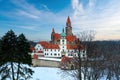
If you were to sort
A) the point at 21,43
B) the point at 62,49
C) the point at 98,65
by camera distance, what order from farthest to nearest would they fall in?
the point at 62,49, the point at 21,43, the point at 98,65

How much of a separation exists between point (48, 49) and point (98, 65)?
62.9 metres

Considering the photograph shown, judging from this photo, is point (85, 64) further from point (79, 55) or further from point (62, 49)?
point (62, 49)

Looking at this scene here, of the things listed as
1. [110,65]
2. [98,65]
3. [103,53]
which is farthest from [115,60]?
[98,65]

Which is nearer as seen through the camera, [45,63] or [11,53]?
[11,53]

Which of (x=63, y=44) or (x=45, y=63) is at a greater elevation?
(x=63, y=44)

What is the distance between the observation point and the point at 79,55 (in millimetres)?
20703

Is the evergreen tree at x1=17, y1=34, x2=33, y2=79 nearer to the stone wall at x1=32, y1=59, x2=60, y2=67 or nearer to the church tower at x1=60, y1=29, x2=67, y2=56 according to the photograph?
the stone wall at x1=32, y1=59, x2=60, y2=67

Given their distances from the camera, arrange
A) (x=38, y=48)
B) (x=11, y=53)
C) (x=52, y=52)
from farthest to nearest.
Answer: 1. (x=38, y=48)
2. (x=52, y=52)
3. (x=11, y=53)

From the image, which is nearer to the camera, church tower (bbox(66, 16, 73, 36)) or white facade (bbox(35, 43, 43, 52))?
white facade (bbox(35, 43, 43, 52))

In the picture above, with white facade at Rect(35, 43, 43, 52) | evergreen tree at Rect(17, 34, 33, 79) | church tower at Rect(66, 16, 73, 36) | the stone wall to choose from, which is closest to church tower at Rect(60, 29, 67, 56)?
white facade at Rect(35, 43, 43, 52)

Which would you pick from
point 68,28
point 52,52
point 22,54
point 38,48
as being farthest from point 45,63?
point 68,28

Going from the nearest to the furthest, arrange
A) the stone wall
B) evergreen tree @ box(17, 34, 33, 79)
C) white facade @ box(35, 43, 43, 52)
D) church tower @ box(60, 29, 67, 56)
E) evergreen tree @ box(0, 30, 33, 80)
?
evergreen tree @ box(0, 30, 33, 80) → evergreen tree @ box(17, 34, 33, 79) → the stone wall → church tower @ box(60, 29, 67, 56) → white facade @ box(35, 43, 43, 52)

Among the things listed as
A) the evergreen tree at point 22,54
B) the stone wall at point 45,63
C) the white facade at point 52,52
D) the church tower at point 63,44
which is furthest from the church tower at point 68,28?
the evergreen tree at point 22,54

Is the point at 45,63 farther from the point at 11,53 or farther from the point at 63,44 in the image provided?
the point at 11,53
